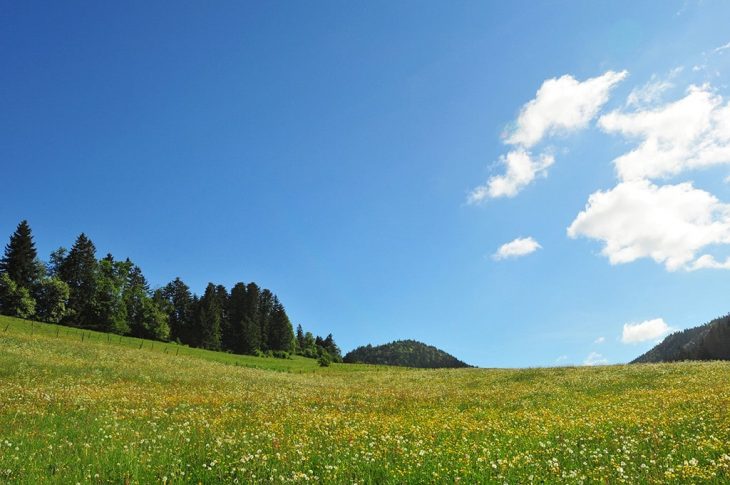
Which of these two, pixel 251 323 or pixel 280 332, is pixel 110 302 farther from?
pixel 280 332

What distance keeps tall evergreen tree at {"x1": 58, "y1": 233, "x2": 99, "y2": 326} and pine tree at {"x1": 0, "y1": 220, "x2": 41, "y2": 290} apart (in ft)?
28.3

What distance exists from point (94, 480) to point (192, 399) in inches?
528

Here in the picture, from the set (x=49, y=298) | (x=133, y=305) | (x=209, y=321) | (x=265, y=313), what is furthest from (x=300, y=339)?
(x=49, y=298)

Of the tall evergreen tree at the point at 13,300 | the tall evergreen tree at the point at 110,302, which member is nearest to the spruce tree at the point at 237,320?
the tall evergreen tree at the point at 110,302

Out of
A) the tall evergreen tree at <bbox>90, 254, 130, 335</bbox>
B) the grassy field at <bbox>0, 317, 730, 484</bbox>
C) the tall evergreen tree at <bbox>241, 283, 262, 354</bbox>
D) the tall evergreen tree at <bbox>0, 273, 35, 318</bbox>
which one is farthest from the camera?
the tall evergreen tree at <bbox>241, 283, 262, 354</bbox>

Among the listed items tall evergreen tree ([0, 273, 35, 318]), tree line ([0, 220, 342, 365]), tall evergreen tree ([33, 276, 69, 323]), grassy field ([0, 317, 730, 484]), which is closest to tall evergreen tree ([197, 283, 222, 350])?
A: tree line ([0, 220, 342, 365])

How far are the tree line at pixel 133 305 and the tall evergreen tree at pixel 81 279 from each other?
214mm

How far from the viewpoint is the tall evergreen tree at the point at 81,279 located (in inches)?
4505

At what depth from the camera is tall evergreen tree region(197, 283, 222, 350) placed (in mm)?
123875

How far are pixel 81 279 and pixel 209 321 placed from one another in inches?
1387

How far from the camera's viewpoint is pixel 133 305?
125 metres

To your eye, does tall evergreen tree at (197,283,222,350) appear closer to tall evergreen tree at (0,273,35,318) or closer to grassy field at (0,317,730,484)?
tall evergreen tree at (0,273,35,318)

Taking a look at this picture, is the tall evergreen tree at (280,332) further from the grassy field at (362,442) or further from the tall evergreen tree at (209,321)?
the grassy field at (362,442)

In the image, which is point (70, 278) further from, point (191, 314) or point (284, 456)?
point (284, 456)
